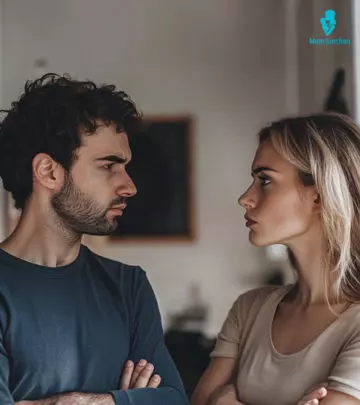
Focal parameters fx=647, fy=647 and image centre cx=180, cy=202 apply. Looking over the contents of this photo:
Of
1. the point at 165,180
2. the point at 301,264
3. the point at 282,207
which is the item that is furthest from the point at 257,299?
the point at 165,180

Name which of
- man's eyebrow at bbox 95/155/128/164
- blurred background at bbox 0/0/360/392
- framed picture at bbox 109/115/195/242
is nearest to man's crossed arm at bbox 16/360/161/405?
man's eyebrow at bbox 95/155/128/164

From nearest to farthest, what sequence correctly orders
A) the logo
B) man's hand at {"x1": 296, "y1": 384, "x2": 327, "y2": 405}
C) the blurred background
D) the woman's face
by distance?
man's hand at {"x1": 296, "y1": 384, "x2": 327, "y2": 405}
the woman's face
the logo
the blurred background

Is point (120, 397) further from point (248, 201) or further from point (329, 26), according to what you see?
point (329, 26)

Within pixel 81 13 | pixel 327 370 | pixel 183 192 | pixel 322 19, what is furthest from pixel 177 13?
pixel 327 370

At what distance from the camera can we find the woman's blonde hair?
146 centimetres

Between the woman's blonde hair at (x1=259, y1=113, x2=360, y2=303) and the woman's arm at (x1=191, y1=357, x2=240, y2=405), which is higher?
the woman's blonde hair at (x1=259, y1=113, x2=360, y2=303)

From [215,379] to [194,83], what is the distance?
7.53 feet

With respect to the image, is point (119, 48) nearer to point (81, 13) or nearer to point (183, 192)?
point (81, 13)

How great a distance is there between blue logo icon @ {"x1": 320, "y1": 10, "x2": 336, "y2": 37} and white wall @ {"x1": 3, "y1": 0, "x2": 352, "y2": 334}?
124 cm

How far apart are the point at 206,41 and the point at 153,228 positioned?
1.07m

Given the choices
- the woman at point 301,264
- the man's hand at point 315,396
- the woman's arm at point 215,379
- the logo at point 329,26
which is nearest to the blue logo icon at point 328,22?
the logo at point 329,26

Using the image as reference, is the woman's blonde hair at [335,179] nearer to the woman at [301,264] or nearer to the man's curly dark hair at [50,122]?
the woman at [301,264]

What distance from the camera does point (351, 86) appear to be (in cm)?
203

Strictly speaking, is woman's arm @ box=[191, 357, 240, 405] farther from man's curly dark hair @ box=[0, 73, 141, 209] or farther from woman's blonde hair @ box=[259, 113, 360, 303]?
man's curly dark hair @ box=[0, 73, 141, 209]
